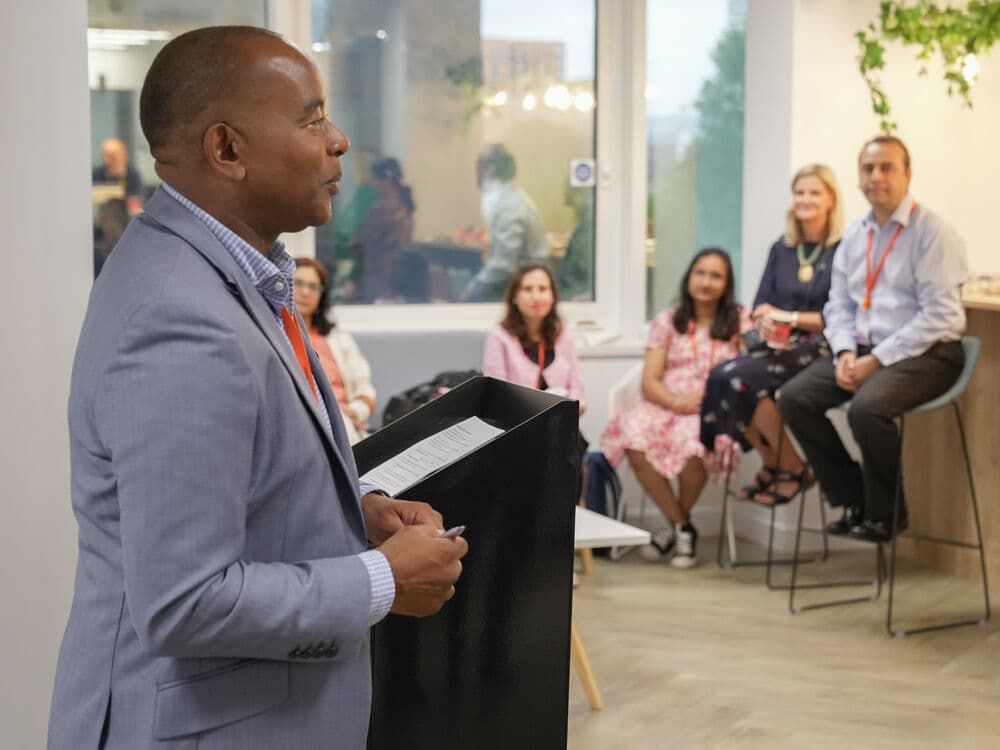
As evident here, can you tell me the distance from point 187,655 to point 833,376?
4.35 m

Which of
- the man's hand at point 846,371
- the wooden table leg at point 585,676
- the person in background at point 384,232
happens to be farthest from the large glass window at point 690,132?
the wooden table leg at point 585,676

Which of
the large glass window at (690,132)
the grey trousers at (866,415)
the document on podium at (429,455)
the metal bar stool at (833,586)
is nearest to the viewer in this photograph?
the document on podium at (429,455)

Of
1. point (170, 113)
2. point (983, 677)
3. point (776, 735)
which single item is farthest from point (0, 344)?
point (983, 677)

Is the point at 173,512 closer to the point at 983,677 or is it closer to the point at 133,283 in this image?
the point at 133,283

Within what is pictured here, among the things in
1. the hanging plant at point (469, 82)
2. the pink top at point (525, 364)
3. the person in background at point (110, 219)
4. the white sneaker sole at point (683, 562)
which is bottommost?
the white sneaker sole at point (683, 562)

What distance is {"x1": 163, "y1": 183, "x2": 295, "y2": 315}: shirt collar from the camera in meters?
1.38

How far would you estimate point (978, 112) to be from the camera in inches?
253

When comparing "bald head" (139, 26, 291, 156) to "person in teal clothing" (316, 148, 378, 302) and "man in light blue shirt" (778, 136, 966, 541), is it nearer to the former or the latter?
"man in light blue shirt" (778, 136, 966, 541)

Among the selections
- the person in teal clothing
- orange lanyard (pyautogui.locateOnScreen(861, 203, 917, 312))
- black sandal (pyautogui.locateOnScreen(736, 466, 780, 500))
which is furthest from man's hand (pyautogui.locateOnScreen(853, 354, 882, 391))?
the person in teal clothing

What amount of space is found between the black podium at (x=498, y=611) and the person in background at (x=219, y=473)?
1.56 ft

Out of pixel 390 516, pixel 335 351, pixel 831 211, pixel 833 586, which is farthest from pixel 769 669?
pixel 390 516

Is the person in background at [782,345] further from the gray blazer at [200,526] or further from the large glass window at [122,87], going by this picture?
the gray blazer at [200,526]

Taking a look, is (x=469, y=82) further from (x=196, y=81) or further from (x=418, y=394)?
(x=196, y=81)

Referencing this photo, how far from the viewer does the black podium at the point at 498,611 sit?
6.36 ft
